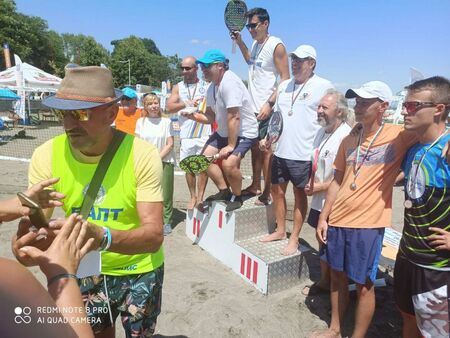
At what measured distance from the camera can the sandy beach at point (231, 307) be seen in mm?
3178

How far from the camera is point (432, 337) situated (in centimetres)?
226

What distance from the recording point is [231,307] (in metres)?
3.50

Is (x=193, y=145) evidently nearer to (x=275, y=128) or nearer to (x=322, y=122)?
(x=275, y=128)

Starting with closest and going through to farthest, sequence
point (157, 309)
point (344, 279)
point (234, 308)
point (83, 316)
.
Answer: point (83, 316)
point (157, 309)
point (344, 279)
point (234, 308)

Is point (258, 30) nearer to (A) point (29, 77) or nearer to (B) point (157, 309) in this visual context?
(B) point (157, 309)

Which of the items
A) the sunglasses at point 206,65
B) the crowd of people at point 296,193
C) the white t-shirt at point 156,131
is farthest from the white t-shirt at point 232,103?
the white t-shirt at point 156,131

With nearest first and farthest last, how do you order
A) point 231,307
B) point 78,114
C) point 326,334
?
point 78,114
point 326,334
point 231,307

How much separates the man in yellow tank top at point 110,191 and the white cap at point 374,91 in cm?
167

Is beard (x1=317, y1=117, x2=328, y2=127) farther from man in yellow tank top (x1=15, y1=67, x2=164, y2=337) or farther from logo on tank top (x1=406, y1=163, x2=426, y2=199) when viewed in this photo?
man in yellow tank top (x1=15, y1=67, x2=164, y2=337)

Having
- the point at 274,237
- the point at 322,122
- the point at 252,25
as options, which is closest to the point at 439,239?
the point at 322,122

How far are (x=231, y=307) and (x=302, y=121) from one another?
6.92 feet

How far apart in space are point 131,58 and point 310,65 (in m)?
66.4

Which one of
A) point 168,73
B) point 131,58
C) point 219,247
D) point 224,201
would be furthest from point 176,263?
point 168,73

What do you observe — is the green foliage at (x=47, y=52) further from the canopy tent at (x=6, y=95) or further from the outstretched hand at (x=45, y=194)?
the outstretched hand at (x=45, y=194)
